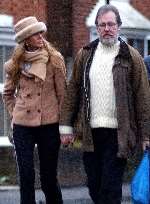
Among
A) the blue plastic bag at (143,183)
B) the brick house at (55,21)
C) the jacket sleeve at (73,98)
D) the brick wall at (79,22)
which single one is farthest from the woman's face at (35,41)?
the brick wall at (79,22)

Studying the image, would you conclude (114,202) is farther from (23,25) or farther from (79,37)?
(79,37)

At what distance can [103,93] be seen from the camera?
696 cm

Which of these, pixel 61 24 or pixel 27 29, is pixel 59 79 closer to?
pixel 27 29

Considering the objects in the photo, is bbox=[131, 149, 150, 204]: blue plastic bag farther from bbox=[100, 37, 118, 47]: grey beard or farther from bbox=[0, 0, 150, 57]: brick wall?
bbox=[0, 0, 150, 57]: brick wall

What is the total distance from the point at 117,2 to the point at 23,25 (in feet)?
20.8

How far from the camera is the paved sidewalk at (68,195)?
10.0 m

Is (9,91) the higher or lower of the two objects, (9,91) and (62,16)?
the lower

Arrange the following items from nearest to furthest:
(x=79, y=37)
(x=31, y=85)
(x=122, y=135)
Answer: (x=122, y=135)
(x=31, y=85)
(x=79, y=37)

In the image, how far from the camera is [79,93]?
7.21 meters

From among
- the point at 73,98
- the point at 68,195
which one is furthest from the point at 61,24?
the point at 73,98

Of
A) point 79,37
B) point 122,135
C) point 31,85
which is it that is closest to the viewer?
point 122,135

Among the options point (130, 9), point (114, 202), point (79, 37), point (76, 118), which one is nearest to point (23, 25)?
point (76, 118)

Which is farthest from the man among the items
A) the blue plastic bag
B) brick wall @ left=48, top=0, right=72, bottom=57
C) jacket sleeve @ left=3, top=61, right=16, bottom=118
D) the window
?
the window

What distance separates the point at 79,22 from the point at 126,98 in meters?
6.47
